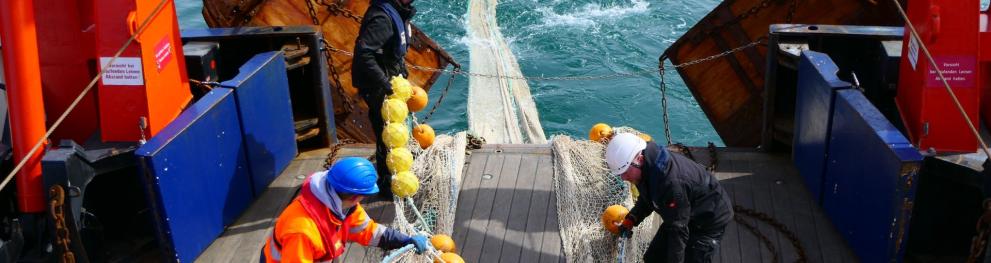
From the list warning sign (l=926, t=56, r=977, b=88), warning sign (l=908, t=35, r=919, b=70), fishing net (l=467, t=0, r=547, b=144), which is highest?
warning sign (l=908, t=35, r=919, b=70)

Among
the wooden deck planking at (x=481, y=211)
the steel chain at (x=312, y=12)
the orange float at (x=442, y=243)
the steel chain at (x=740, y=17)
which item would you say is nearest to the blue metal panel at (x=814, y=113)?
the steel chain at (x=740, y=17)

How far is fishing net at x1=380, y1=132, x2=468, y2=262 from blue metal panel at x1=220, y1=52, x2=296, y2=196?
107 cm

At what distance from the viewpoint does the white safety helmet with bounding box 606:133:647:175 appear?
507cm

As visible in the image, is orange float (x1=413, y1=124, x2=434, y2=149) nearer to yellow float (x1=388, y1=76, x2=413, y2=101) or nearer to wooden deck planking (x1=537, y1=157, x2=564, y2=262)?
yellow float (x1=388, y1=76, x2=413, y2=101)

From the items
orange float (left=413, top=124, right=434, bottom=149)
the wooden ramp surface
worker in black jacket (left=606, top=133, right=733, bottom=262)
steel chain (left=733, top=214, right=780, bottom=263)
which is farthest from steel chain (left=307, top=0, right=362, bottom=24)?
worker in black jacket (left=606, top=133, right=733, bottom=262)

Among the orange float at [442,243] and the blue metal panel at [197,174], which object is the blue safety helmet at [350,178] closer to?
the orange float at [442,243]

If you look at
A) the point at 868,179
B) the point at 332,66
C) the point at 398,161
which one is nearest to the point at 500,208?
the point at 398,161

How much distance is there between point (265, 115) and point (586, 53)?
12757 millimetres

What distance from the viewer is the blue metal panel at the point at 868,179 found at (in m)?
5.48

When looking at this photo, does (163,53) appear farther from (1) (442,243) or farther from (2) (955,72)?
(2) (955,72)

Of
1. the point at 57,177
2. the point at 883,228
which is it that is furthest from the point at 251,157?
the point at 883,228

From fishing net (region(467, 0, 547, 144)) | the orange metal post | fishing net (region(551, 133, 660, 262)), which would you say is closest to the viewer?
Result: the orange metal post

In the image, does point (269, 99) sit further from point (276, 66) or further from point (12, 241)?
point (12, 241)

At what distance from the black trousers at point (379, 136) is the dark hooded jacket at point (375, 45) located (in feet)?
0.30
